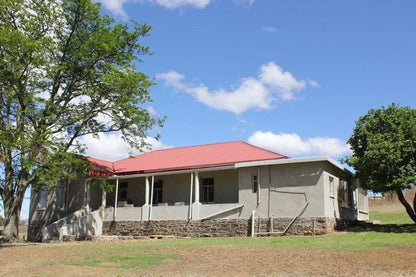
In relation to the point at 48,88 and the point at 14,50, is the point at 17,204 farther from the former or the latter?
the point at 14,50

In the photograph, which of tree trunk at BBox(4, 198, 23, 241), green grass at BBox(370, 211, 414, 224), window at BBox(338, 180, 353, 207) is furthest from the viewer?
green grass at BBox(370, 211, 414, 224)

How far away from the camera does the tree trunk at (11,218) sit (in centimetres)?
2119

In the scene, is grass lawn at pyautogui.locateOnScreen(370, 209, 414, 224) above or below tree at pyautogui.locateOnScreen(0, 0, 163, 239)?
below

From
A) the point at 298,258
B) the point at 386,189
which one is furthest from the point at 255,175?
the point at 298,258

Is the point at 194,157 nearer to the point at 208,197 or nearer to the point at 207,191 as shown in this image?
the point at 207,191

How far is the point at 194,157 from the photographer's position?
24875mm

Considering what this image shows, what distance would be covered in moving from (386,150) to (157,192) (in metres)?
13.3

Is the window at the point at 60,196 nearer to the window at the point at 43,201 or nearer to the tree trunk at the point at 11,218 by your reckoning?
the window at the point at 43,201

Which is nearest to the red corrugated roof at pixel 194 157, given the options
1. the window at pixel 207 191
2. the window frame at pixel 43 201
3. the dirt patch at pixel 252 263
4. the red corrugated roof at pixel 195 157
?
the red corrugated roof at pixel 195 157

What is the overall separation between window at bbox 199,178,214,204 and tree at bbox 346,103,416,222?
7563 mm

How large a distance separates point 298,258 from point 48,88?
1648 cm

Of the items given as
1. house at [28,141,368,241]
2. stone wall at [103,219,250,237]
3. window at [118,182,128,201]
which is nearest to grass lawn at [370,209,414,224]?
house at [28,141,368,241]

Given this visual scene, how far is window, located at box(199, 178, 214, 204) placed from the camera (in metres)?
24.0

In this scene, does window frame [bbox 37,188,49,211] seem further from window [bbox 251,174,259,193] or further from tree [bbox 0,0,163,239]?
window [bbox 251,174,259,193]
